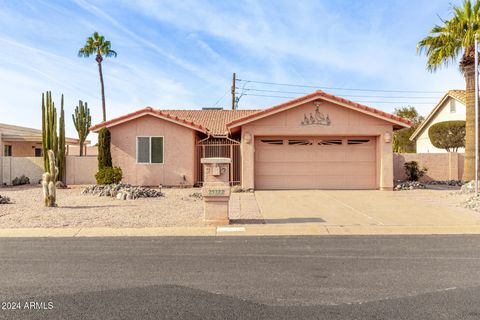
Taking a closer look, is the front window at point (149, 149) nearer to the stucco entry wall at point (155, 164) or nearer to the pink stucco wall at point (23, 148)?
the stucco entry wall at point (155, 164)

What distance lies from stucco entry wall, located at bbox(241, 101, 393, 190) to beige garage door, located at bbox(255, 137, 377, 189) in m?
0.50

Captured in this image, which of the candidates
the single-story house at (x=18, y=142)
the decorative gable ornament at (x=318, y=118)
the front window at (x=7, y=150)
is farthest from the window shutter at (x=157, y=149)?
the front window at (x=7, y=150)

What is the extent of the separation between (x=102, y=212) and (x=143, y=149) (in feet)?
27.5

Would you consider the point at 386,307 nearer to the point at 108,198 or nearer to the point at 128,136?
the point at 108,198

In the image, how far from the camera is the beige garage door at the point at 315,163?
1820cm

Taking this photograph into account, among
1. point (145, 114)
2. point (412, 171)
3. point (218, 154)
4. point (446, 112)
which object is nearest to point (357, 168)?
point (412, 171)

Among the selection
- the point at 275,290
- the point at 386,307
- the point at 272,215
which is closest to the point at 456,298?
the point at 386,307

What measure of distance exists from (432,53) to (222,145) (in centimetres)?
1145

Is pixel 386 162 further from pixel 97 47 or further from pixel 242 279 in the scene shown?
pixel 97 47

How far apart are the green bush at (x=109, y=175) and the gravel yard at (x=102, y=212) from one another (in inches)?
110

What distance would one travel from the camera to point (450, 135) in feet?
96.3

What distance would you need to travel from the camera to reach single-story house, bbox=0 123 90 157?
27203 mm

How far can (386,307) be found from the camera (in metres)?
4.43

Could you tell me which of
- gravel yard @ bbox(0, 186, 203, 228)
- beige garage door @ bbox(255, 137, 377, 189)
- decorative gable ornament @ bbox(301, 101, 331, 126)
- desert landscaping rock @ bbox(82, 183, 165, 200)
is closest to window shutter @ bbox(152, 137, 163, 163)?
desert landscaping rock @ bbox(82, 183, 165, 200)
